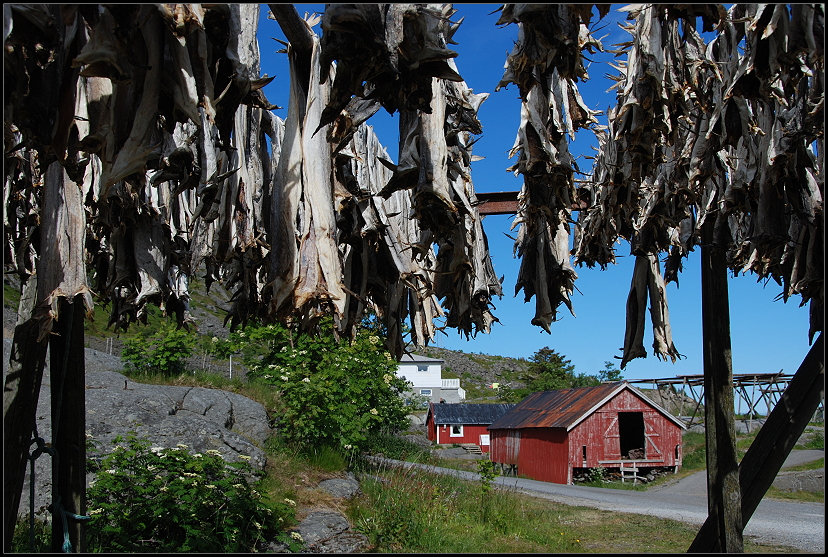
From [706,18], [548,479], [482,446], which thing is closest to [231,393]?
[706,18]

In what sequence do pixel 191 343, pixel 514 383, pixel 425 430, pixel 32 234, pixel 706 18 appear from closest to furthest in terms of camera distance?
pixel 706 18 < pixel 32 234 < pixel 191 343 < pixel 425 430 < pixel 514 383

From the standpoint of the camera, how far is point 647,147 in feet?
8.77

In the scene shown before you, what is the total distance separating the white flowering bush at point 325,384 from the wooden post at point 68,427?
7.66m

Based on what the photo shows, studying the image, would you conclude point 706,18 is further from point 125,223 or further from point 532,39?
point 125,223

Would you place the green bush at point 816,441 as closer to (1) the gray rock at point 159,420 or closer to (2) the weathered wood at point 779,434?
(1) the gray rock at point 159,420

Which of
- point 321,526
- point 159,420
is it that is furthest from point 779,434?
point 159,420

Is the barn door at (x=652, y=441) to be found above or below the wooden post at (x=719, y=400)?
below

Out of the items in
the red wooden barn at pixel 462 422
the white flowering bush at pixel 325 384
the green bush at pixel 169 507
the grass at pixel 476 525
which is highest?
the white flowering bush at pixel 325 384

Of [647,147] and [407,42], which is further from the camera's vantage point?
[647,147]

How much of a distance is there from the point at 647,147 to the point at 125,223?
2551 mm

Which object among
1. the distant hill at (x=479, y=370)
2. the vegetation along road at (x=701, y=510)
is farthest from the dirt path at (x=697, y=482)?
the distant hill at (x=479, y=370)

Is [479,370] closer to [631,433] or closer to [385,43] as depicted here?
[631,433]

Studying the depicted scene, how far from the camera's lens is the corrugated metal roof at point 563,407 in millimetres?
24984

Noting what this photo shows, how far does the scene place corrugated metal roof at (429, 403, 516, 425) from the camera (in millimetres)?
45031
